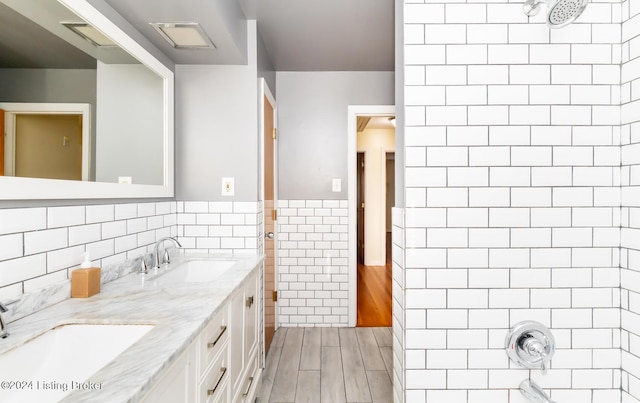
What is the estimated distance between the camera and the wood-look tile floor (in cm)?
203

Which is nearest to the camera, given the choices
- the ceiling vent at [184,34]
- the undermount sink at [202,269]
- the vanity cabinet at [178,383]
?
the vanity cabinet at [178,383]

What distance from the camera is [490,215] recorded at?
119cm

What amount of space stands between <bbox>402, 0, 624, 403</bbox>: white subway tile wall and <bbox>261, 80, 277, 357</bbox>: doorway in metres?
1.40

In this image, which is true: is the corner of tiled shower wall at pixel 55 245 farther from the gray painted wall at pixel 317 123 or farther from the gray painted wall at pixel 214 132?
the gray painted wall at pixel 317 123

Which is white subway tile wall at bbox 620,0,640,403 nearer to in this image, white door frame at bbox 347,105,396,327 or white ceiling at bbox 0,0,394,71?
white ceiling at bbox 0,0,394,71

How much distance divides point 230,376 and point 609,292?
153cm

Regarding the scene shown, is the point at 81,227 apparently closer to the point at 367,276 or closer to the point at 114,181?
the point at 114,181

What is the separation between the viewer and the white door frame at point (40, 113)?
0.95 metres

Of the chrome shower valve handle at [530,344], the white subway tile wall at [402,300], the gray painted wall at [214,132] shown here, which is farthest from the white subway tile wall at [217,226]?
the chrome shower valve handle at [530,344]

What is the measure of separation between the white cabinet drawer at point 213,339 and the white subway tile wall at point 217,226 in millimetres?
851

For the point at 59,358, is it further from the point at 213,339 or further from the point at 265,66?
the point at 265,66

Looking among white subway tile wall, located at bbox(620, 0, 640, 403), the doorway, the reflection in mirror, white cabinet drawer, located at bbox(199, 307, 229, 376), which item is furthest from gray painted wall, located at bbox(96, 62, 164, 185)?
white subway tile wall, located at bbox(620, 0, 640, 403)

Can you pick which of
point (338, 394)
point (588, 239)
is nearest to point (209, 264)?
point (338, 394)

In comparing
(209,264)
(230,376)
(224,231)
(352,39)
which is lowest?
(230,376)
